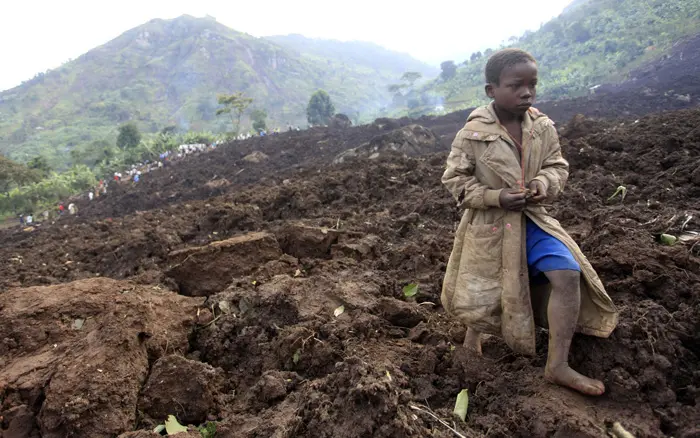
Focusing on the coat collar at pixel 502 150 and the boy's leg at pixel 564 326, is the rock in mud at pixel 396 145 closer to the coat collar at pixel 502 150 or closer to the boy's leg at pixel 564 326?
the coat collar at pixel 502 150

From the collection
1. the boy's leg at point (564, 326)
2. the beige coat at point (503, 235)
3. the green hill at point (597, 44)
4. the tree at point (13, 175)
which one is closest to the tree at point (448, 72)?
the green hill at point (597, 44)

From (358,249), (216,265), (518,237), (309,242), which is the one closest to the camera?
(518,237)

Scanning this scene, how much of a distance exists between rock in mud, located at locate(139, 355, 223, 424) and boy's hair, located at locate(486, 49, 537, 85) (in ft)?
7.34

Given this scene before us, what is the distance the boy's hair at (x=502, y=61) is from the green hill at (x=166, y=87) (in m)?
52.3

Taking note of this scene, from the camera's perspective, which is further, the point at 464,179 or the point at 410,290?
the point at 410,290

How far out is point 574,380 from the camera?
1.75m

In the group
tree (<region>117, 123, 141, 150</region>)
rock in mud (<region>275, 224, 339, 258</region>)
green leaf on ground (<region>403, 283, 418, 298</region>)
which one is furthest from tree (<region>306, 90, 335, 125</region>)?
green leaf on ground (<region>403, 283, 418, 298</region>)

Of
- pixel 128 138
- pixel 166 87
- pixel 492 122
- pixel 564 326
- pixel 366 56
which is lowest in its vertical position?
pixel 128 138

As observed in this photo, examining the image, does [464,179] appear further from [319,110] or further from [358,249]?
[319,110]

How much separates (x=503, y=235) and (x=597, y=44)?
47511 millimetres

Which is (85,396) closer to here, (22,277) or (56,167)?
(22,277)

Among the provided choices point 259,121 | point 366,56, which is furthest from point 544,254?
point 366,56

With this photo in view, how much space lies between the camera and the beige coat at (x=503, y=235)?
1.88 m

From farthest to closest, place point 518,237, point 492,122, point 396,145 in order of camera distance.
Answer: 1. point 396,145
2. point 492,122
3. point 518,237
